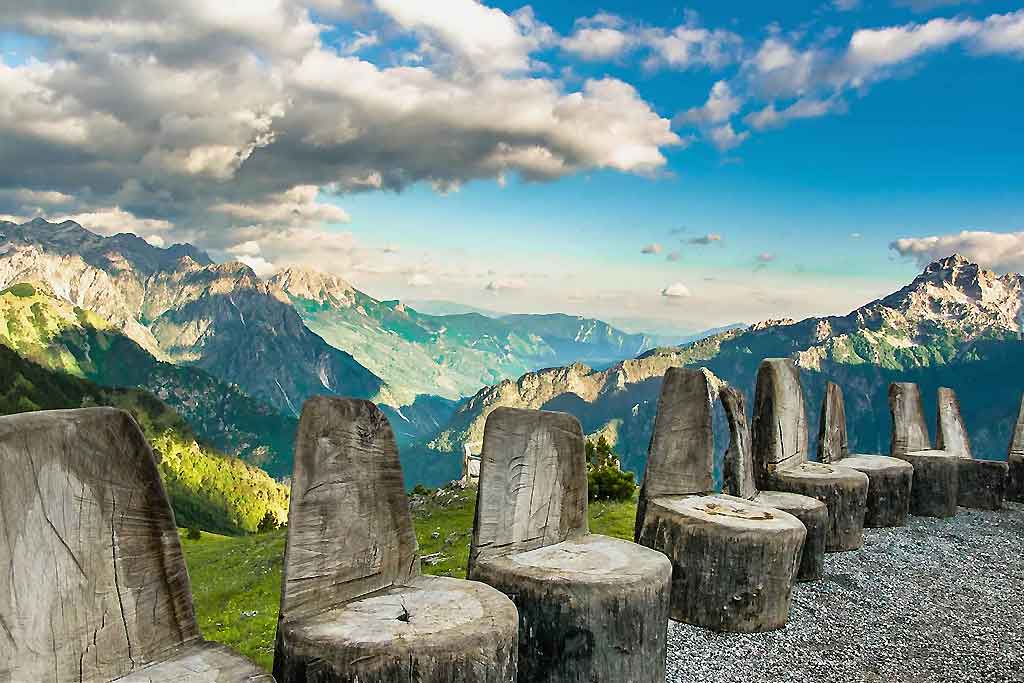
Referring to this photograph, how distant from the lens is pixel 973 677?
694 cm

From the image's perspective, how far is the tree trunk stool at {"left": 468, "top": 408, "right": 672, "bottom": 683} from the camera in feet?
18.2

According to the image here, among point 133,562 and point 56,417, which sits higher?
point 56,417

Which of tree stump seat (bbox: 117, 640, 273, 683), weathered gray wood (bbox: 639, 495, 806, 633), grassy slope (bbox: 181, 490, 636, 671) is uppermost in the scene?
tree stump seat (bbox: 117, 640, 273, 683)

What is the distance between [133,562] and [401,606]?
5.55ft

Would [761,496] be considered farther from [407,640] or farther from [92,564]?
[92,564]

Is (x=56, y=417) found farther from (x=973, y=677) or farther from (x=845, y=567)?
(x=845, y=567)

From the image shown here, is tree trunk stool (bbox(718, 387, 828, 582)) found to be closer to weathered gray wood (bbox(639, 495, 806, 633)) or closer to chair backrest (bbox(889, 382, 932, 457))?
weathered gray wood (bbox(639, 495, 806, 633))

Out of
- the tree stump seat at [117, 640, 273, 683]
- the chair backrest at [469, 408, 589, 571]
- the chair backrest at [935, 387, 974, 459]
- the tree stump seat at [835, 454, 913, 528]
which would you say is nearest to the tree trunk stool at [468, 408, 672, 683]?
the chair backrest at [469, 408, 589, 571]

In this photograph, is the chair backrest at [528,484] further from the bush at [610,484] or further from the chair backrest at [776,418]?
the bush at [610,484]

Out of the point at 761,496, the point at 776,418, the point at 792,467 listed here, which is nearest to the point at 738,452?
the point at 761,496

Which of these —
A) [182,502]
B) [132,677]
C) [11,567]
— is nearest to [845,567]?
[132,677]

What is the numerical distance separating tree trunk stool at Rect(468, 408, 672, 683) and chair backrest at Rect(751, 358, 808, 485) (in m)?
4.97

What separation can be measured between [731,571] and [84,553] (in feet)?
20.1

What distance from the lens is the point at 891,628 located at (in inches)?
316
